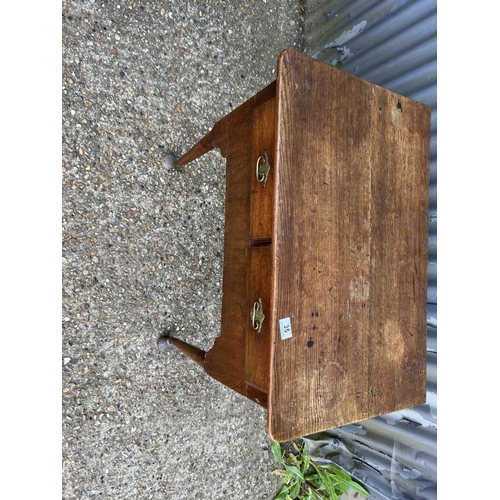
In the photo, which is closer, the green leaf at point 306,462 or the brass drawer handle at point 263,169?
the brass drawer handle at point 263,169

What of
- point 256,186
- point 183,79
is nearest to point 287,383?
point 256,186

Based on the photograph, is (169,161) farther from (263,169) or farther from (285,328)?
(285,328)

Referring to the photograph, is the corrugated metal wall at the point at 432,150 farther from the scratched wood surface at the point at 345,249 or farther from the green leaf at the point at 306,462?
the scratched wood surface at the point at 345,249

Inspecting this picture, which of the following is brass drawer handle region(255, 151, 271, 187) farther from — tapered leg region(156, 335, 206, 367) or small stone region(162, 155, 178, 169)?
small stone region(162, 155, 178, 169)

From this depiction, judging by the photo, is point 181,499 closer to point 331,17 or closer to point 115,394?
point 115,394

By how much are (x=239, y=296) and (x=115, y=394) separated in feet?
2.87

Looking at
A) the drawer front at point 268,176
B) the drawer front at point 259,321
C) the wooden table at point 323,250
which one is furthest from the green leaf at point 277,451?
the drawer front at point 268,176

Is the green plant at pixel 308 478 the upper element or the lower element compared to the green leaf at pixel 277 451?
lower

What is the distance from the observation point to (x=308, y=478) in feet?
6.87

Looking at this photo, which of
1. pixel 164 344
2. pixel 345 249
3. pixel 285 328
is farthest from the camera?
pixel 164 344

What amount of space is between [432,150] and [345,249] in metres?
0.84

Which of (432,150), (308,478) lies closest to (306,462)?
(308,478)

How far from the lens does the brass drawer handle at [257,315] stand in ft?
3.35

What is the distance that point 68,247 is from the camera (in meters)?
1.56
